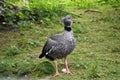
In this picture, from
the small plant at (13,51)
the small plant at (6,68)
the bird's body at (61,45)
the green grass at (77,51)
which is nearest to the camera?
the bird's body at (61,45)

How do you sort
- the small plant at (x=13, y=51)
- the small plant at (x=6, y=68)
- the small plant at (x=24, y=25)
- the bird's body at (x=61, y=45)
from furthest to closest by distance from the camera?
the small plant at (x=24, y=25) < the small plant at (x=13, y=51) < the small plant at (x=6, y=68) < the bird's body at (x=61, y=45)

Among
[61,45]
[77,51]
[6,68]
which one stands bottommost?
[77,51]

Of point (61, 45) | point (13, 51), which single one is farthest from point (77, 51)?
point (61, 45)

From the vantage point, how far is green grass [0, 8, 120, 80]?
23.4 ft

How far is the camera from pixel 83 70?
7289 mm

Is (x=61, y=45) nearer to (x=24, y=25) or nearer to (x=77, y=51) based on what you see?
(x=77, y=51)

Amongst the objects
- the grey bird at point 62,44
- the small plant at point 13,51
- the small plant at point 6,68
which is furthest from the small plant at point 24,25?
the grey bird at point 62,44

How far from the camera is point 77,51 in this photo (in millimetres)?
9055

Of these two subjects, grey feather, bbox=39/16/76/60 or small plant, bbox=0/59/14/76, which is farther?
Result: small plant, bbox=0/59/14/76

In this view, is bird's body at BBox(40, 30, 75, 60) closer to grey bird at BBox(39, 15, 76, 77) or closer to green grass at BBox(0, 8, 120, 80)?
grey bird at BBox(39, 15, 76, 77)

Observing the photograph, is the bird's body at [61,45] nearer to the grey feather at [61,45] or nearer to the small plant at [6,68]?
the grey feather at [61,45]

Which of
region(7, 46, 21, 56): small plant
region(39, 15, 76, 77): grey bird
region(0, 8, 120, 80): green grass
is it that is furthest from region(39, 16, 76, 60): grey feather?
region(7, 46, 21, 56): small plant

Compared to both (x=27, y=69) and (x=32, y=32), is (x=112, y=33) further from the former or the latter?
(x=27, y=69)

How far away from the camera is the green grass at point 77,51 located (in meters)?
7.12
